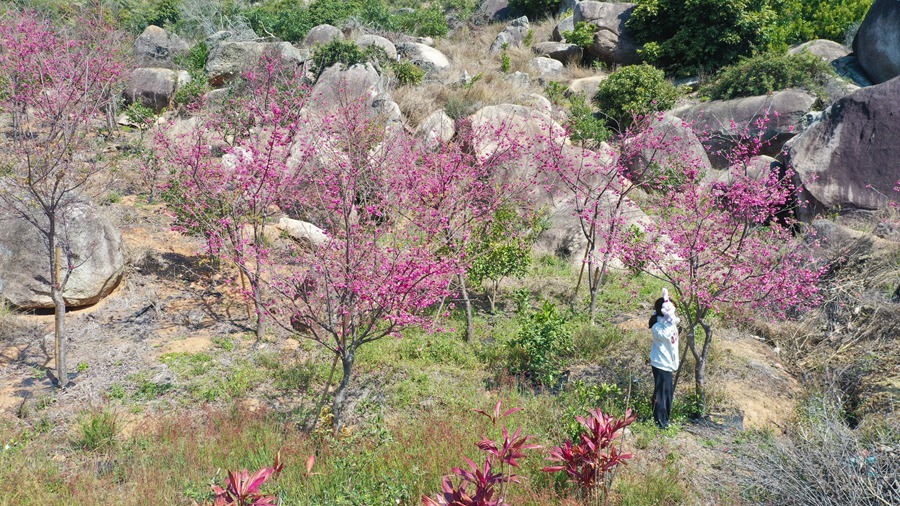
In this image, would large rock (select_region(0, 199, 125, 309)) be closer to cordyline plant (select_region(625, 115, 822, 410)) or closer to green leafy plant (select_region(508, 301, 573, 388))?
green leafy plant (select_region(508, 301, 573, 388))

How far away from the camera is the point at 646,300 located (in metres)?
9.30

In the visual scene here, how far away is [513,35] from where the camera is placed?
24.3 m

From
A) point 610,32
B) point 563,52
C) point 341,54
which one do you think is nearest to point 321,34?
point 341,54

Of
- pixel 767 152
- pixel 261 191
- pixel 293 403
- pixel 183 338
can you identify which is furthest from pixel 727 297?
pixel 767 152

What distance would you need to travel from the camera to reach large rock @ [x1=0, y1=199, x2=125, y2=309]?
7910mm

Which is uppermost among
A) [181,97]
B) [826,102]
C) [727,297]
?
[826,102]

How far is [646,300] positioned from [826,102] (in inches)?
407

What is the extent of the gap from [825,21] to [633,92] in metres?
10.7

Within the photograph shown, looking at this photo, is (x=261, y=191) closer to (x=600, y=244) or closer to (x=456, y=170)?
(x=456, y=170)

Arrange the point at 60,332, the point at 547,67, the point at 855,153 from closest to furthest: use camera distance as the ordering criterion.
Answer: the point at 60,332, the point at 855,153, the point at 547,67

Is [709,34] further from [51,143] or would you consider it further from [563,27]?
[51,143]

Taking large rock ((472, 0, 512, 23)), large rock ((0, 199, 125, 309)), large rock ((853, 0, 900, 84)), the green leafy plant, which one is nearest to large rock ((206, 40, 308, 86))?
large rock ((0, 199, 125, 309))

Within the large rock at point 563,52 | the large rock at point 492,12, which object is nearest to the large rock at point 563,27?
the large rock at point 563,52

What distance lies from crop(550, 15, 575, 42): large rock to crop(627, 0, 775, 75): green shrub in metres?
3.63
